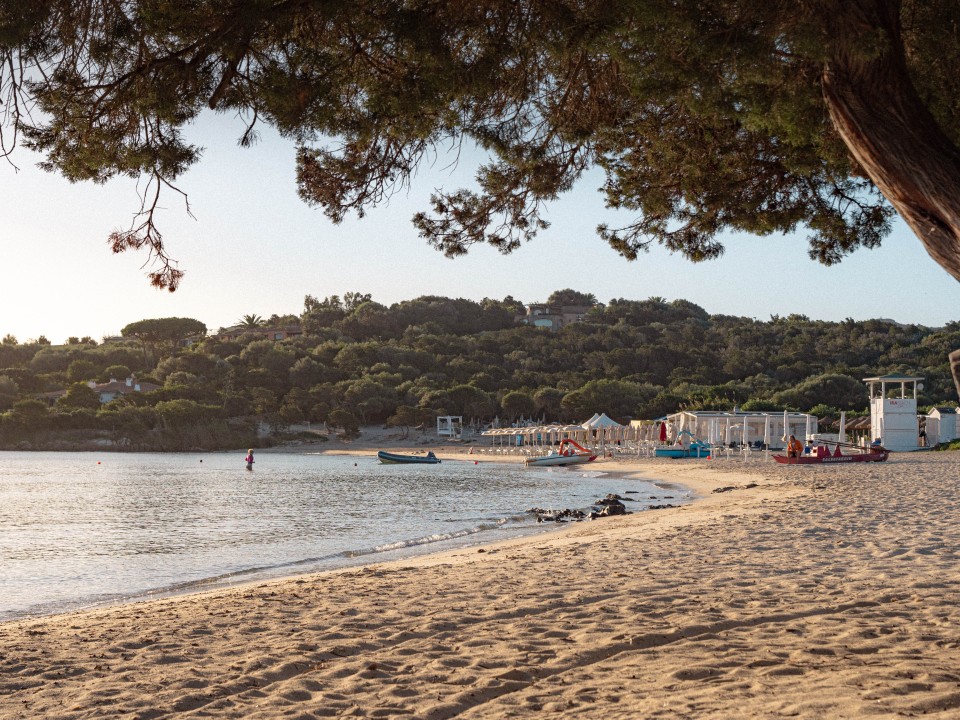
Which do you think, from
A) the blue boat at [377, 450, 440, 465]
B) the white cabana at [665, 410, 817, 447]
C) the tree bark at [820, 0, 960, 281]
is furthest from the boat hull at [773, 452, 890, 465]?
the tree bark at [820, 0, 960, 281]

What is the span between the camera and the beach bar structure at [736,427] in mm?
40719

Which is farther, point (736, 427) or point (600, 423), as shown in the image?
point (600, 423)

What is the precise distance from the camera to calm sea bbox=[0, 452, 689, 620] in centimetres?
1134

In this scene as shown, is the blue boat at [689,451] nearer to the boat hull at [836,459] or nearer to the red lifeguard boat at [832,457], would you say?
the red lifeguard boat at [832,457]

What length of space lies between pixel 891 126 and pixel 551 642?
318 cm

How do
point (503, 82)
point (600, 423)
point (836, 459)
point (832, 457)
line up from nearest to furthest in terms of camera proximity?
point (503, 82) → point (836, 459) → point (832, 457) → point (600, 423)

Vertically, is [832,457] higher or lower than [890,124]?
lower

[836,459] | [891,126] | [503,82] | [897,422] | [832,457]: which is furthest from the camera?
[897,422]

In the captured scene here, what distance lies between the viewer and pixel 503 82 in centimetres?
484

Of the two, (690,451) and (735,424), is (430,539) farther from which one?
(735,424)

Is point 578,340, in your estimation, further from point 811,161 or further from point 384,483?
point 811,161

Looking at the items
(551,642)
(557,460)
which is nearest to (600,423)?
(557,460)

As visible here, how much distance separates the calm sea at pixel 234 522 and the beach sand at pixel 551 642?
3509 mm

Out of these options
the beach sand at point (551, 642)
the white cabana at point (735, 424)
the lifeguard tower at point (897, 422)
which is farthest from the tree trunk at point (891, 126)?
the white cabana at point (735, 424)
